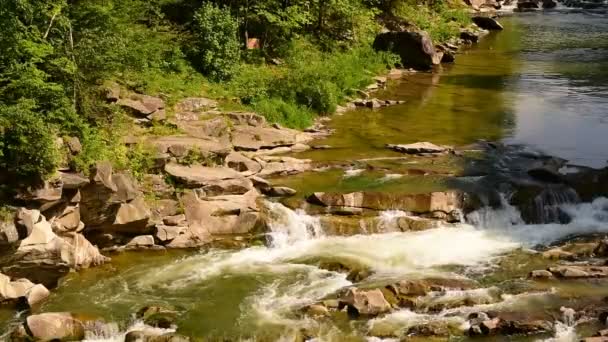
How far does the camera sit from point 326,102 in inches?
1380

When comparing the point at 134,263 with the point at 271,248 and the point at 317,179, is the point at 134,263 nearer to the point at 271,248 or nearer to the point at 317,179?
the point at 271,248

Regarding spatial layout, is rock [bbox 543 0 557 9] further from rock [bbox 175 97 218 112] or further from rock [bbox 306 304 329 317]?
rock [bbox 306 304 329 317]

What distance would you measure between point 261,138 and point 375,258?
9594 millimetres

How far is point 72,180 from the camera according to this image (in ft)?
65.7

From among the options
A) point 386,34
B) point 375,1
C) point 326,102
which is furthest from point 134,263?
point 375,1

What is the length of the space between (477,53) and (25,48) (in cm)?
3853

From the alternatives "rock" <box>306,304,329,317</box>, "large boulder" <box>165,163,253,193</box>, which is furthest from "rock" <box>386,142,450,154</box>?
"rock" <box>306,304,329,317</box>

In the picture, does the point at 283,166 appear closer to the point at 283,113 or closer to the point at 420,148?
the point at 420,148

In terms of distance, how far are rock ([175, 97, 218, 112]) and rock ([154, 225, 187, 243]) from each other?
799 centimetres

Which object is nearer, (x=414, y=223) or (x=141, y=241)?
(x=141, y=241)

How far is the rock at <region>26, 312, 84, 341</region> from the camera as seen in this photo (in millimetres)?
16812

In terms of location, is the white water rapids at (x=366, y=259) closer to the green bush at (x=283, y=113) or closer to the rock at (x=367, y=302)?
the rock at (x=367, y=302)

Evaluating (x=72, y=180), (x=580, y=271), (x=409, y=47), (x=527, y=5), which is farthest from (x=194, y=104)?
(x=527, y=5)

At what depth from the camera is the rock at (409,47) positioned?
4639cm
